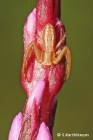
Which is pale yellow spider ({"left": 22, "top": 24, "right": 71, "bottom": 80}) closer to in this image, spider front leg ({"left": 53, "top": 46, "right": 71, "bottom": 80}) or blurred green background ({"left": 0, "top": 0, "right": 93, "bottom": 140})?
spider front leg ({"left": 53, "top": 46, "right": 71, "bottom": 80})

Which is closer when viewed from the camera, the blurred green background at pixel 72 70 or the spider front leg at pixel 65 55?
the spider front leg at pixel 65 55

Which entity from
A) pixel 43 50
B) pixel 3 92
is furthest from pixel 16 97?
pixel 43 50

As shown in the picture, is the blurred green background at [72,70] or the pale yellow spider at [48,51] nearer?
the pale yellow spider at [48,51]

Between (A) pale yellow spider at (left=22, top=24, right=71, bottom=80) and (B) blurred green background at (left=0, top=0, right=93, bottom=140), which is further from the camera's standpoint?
(B) blurred green background at (left=0, top=0, right=93, bottom=140)

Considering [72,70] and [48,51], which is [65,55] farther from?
[72,70]

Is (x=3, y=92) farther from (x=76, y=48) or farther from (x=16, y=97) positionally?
(x=76, y=48)

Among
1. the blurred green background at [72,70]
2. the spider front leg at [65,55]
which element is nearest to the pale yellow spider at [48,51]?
the spider front leg at [65,55]

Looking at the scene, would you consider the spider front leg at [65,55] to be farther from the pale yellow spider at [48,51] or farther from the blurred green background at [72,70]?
the blurred green background at [72,70]

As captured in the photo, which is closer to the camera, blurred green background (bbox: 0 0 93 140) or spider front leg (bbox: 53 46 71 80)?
spider front leg (bbox: 53 46 71 80)

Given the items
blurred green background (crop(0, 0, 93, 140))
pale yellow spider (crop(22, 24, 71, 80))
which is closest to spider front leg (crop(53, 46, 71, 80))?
pale yellow spider (crop(22, 24, 71, 80))

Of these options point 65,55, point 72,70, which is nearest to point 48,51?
point 65,55
